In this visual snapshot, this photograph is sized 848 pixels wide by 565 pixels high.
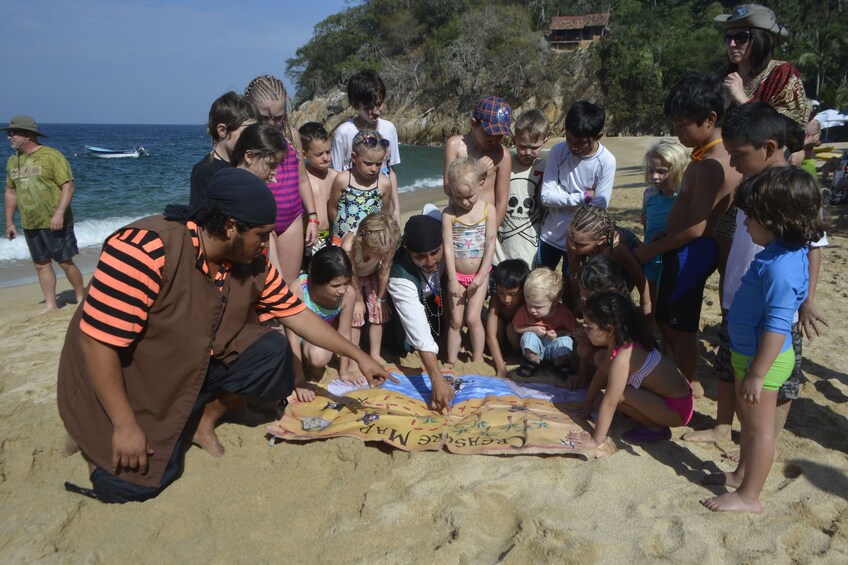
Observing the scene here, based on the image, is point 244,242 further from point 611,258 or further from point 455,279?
point 611,258

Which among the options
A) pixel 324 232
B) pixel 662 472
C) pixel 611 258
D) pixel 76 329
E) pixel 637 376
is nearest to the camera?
pixel 76 329

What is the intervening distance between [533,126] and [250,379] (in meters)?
2.75

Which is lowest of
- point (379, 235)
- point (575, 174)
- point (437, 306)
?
Result: point (437, 306)

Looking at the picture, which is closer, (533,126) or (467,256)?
(467,256)

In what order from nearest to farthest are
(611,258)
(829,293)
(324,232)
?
(611,258), (324,232), (829,293)

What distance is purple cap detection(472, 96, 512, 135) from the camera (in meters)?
4.30

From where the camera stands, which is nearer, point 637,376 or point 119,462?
point 119,462

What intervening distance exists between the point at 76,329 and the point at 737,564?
2.83 metres

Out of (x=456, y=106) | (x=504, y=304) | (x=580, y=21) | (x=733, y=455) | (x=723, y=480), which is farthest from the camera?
(x=580, y=21)

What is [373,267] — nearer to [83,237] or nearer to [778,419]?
[778,419]

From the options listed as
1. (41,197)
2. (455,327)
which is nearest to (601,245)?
(455,327)

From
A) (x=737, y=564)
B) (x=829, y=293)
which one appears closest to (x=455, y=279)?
(x=737, y=564)

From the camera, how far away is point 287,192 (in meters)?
3.99

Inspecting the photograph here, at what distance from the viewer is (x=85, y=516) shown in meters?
2.49
